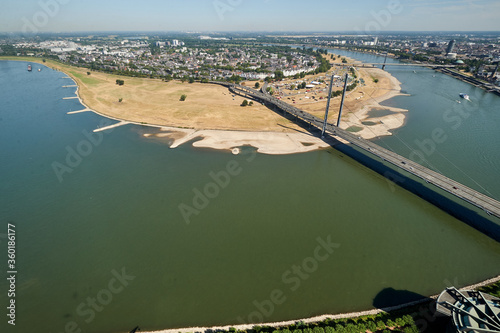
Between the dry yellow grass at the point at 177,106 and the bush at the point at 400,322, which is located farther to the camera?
the dry yellow grass at the point at 177,106

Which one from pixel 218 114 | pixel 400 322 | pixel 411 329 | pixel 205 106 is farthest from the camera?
pixel 205 106

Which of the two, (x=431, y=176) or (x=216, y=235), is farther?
(x=431, y=176)

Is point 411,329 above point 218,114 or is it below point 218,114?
above

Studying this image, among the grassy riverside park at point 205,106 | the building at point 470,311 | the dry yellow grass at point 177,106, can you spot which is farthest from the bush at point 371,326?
the dry yellow grass at point 177,106

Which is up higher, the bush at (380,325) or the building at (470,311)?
the building at (470,311)

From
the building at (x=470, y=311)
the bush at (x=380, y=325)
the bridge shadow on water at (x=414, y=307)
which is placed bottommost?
the bridge shadow on water at (x=414, y=307)

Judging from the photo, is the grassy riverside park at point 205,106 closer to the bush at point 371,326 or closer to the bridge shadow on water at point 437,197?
the bridge shadow on water at point 437,197

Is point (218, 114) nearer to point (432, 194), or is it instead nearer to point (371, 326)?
point (432, 194)

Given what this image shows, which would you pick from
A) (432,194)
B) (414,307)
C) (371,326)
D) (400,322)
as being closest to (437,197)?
(432,194)
